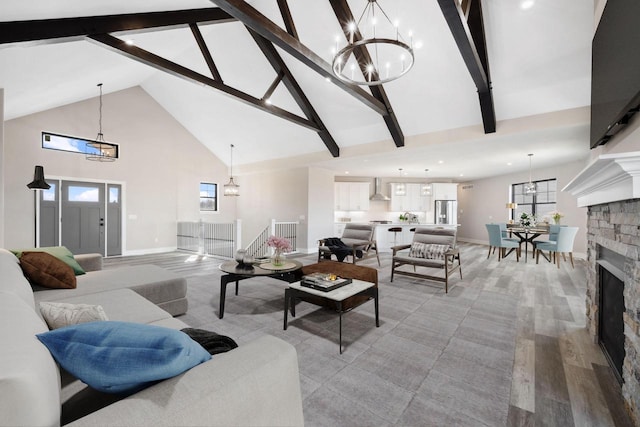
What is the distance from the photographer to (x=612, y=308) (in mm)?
2207

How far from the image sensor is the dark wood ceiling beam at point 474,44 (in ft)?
9.86

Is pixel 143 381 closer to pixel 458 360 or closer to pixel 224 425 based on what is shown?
pixel 224 425

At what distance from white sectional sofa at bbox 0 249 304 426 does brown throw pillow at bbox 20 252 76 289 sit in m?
1.43

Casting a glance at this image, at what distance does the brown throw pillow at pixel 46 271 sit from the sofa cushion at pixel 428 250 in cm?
456

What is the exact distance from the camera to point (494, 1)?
3.50 metres

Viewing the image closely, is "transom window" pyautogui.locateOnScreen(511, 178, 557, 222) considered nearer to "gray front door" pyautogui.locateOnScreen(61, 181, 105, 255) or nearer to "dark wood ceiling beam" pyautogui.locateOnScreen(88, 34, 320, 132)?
"dark wood ceiling beam" pyautogui.locateOnScreen(88, 34, 320, 132)

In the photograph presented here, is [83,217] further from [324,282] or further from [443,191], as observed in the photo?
[443,191]

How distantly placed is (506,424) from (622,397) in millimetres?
914

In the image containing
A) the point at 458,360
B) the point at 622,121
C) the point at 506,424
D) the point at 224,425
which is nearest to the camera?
the point at 224,425

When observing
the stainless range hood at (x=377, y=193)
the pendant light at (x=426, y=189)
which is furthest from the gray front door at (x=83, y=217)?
the pendant light at (x=426, y=189)

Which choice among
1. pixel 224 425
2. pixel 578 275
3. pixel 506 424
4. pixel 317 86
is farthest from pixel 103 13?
pixel 578 275

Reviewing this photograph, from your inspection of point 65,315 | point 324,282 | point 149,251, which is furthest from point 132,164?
point 65,315

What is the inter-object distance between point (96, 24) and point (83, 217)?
5.13 metres

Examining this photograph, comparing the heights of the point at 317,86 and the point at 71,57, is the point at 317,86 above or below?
above
